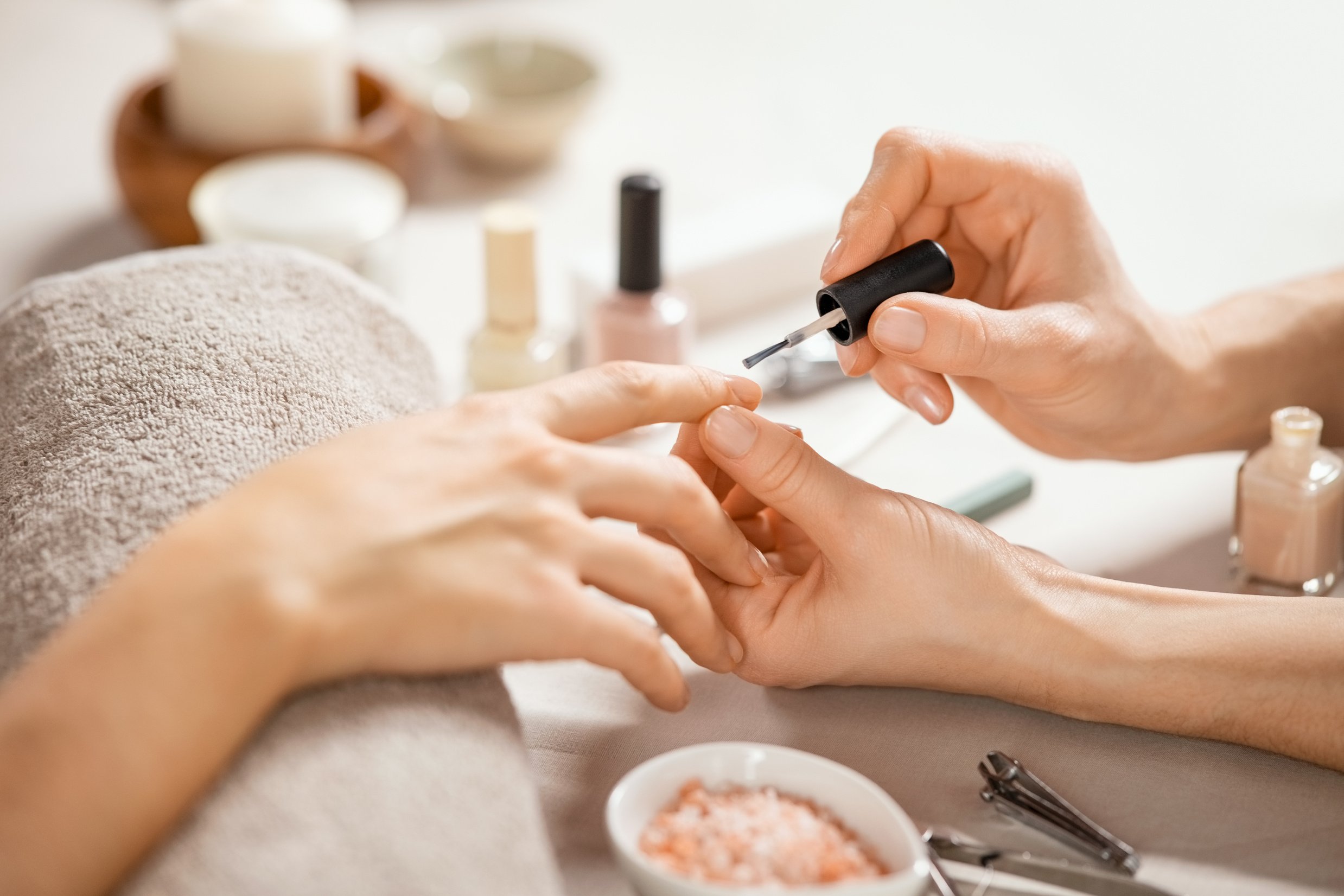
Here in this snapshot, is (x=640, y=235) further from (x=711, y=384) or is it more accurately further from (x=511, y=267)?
(x=711, y=384)

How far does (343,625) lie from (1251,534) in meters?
0.58

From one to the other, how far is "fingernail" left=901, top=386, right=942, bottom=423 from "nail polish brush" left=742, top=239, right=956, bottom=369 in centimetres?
6

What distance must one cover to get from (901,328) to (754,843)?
0.98 ft

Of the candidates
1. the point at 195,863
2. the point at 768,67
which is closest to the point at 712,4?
the point at 768,67

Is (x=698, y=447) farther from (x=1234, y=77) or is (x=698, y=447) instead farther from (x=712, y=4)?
(x=712, y=4)

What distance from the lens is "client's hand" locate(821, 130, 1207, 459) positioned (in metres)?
0.74

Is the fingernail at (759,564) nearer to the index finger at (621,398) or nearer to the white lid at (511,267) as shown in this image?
the index finger at (621,398)

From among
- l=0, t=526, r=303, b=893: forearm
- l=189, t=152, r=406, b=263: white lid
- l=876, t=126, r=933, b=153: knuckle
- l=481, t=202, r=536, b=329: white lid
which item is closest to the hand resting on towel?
l=0, t=526, r=303, b=893: forearm

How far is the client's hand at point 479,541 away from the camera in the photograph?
507 mm

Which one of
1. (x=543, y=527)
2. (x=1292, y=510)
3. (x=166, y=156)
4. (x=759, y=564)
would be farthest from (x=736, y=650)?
(x=166, y=156)

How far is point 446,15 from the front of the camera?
183 cm

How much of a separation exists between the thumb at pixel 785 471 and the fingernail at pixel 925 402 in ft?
0.37

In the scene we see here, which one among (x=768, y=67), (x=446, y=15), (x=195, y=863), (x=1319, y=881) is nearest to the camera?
(x=195, y=863)

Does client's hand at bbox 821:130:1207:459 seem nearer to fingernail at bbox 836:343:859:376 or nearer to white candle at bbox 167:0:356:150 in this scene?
fingernail at bbox 836:343:859:376
